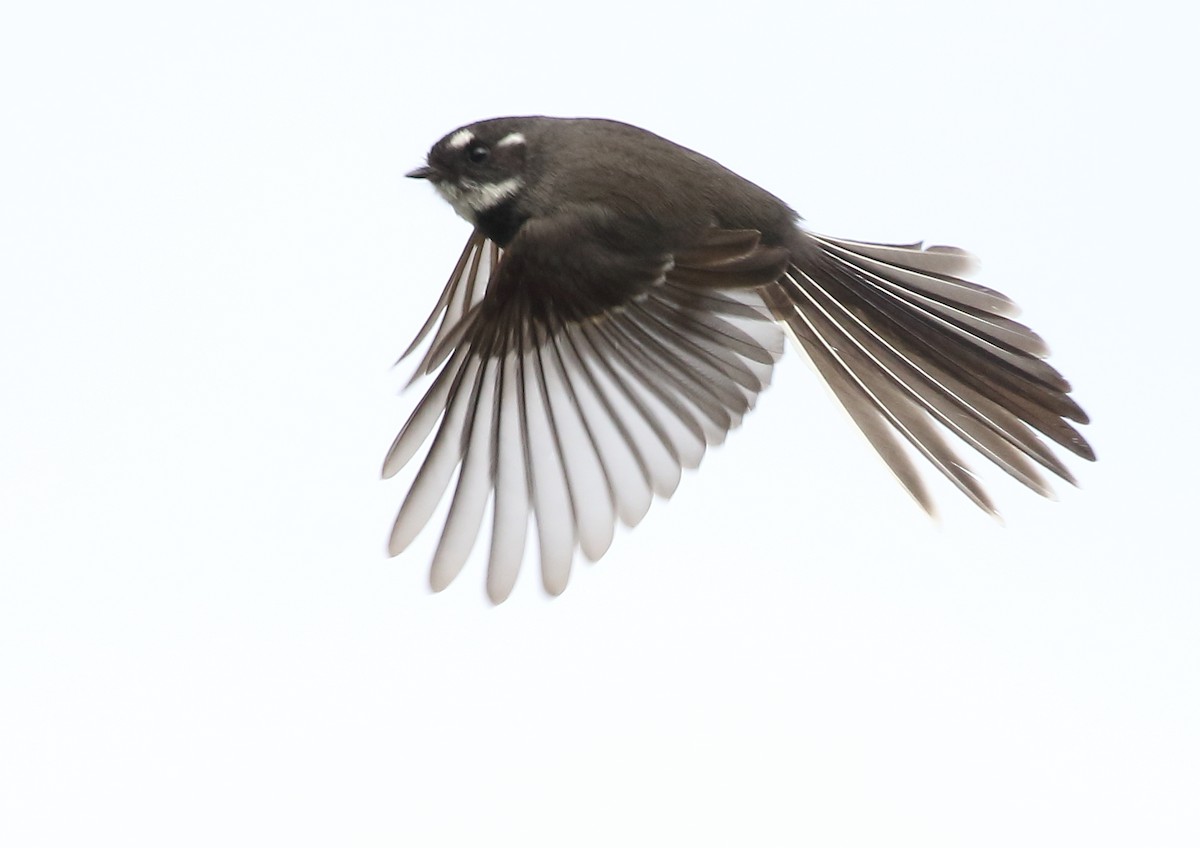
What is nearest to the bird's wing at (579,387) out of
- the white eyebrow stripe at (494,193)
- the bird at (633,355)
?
the bird at (633,355)

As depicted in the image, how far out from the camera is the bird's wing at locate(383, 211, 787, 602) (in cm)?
313

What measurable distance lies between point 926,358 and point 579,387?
925mm

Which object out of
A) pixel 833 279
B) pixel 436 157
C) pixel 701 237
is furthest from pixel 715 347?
pixel 436 157

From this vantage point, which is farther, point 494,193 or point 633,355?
point 494,193

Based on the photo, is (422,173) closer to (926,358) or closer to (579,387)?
(579,387)

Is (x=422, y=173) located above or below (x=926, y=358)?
above

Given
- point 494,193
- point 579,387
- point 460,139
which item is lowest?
point 579,387

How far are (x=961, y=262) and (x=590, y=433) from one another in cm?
130

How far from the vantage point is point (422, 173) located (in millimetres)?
3680

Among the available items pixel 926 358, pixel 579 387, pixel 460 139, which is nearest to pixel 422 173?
pixel 460 139

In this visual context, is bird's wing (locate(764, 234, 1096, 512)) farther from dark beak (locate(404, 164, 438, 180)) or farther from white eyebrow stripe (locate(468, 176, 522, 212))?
dark beak (locate(404, 164, 438, 180))

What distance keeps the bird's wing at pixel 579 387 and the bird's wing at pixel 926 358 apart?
368 millimetres

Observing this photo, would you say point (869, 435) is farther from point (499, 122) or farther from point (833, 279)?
point (499, 122)

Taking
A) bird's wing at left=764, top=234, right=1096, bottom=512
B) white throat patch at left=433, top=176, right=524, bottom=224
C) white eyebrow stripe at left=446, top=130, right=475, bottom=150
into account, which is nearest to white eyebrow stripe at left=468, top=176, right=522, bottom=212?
white throat patch at left=433, top=176, right=524, bottom=224
